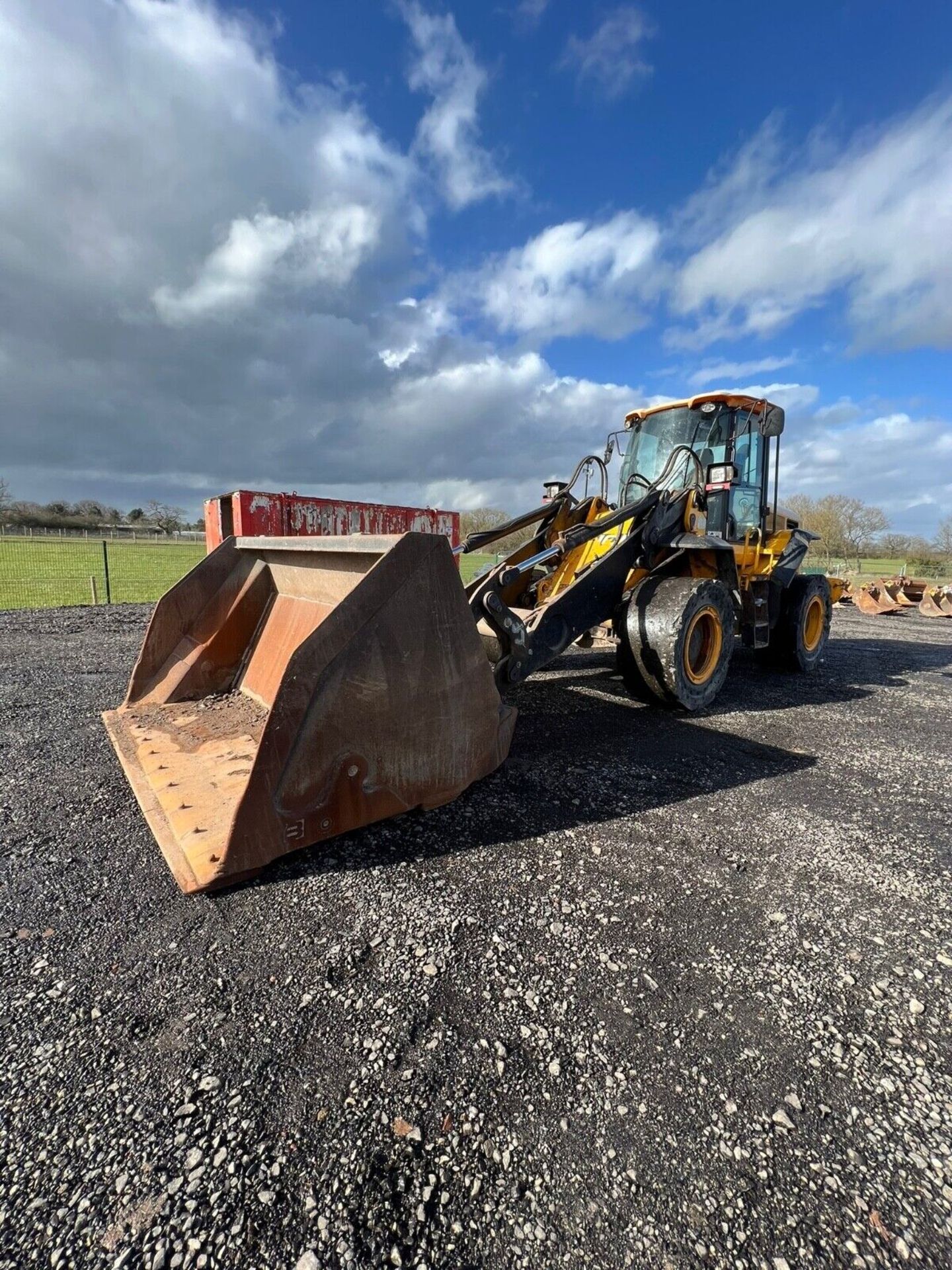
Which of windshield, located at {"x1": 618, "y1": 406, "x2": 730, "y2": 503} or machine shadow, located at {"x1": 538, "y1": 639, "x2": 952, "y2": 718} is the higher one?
windshield, located at {"x1": 618, "y1": 406, "x2": 730, "y2": 503}

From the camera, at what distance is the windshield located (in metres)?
6.23

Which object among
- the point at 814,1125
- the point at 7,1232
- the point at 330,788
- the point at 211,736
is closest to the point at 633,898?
the point at 814,1125

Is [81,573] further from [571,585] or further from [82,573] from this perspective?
[571,585]

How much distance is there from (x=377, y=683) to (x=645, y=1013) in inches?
62.0

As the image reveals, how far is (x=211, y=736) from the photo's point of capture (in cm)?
334

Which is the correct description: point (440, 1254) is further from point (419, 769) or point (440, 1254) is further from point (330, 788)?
point (419, 769)

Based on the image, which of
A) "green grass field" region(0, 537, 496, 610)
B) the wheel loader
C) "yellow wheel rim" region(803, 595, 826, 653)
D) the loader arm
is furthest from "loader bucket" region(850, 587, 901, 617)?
the loader arm

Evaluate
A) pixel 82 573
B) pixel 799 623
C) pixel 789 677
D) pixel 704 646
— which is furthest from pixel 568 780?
pixel 82 573

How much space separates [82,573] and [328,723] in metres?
23.5

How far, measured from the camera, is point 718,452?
20.5 ft

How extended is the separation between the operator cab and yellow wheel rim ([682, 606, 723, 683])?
1.24 m

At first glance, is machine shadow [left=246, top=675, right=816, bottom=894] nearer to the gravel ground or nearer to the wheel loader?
the gravel ground

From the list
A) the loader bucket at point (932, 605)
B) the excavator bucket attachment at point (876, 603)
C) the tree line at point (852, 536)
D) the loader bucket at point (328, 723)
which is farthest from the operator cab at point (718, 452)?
the tree line at point (852, 536)

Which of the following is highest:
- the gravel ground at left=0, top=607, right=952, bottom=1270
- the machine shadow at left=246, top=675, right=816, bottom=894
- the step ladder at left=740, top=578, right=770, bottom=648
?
the step ladder at left=740, top=578, right=770, bottom=648
